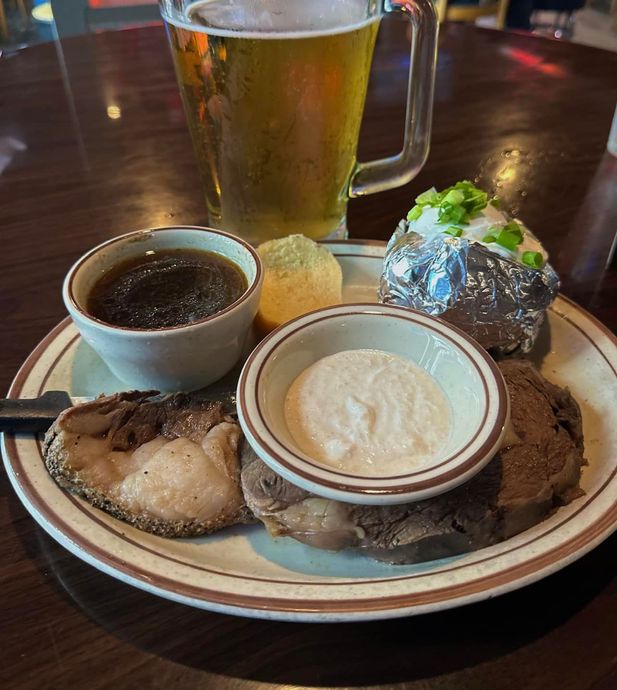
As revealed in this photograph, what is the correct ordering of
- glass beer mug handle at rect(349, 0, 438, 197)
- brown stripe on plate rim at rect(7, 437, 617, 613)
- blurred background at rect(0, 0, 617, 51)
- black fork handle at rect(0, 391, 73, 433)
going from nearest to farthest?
brown stripe on plate rim at rect(7, 437, 617, 613), black fork handle at rect(0, 391, 73, 433), glass beer mug handle at rect(349, 0, 438, 197), blurred background at rect(0, 0, 617, 51)

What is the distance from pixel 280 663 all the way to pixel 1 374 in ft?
2.97

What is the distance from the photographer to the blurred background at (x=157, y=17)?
12.6ft

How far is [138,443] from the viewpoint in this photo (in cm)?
106

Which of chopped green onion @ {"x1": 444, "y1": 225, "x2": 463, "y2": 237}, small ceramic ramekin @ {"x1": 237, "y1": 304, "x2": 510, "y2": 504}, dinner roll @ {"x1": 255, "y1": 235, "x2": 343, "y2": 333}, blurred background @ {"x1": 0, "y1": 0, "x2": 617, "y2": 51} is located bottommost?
blurred background @ {"x1": 0, "y1": 0, "x2": 617, "y2": 51}

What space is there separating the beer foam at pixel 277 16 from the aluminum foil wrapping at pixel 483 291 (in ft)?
1.87

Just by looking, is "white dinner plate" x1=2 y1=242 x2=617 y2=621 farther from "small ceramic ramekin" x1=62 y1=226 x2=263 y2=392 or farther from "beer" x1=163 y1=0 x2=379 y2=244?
"beer" x1=163 y1=0 x2=379 y2=244

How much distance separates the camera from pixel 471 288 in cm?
128

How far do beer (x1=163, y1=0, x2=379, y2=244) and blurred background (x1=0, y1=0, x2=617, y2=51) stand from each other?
2.56 m

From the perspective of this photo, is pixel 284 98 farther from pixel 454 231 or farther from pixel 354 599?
pixel 354 599

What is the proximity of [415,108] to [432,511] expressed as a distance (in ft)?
3.50

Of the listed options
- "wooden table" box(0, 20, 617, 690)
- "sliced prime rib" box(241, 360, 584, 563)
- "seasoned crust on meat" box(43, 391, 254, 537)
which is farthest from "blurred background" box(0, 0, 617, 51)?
"seasoned crust on meat" box(43, 391, 254, 537)

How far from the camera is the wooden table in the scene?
0.83 metres

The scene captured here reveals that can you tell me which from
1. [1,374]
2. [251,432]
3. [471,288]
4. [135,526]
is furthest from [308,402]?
[1,374]

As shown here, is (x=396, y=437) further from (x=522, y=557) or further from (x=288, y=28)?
(x=288, y=28)
